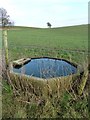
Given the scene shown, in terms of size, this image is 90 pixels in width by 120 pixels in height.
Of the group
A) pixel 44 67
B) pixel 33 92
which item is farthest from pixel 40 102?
pixel 44 67

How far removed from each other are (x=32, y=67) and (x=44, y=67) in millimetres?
560

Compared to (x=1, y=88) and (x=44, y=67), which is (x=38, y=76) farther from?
(x=1, y=88)

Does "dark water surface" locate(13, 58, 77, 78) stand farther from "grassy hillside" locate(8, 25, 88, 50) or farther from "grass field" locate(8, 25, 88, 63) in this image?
"grassy hillside" locate(8, 25, 88, 50)

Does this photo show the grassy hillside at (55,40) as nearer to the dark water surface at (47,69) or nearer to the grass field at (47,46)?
the grass field at (47,46)

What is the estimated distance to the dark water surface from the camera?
6.30 metres

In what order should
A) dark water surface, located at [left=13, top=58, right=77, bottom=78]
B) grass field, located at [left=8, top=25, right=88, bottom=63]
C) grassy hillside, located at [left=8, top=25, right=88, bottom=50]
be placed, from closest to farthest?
dark water surface, located at [left=13, top=58, right=77, bottom=78]
grass field, located at [left=8, top=25, right=88, bottom=63]
grassy hillside, located at [left=8, top=25, right=88, bottom=50]

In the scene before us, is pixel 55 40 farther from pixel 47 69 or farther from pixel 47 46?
pixel 47 69

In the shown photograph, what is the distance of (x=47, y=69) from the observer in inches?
255

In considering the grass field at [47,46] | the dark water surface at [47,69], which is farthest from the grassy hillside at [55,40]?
the dark water surface at [47,69]

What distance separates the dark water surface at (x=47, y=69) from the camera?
20.7 feet

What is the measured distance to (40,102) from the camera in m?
5.63

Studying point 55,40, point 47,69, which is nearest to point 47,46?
point 55,40

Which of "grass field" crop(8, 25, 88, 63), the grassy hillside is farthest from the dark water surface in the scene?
the grassy hillside

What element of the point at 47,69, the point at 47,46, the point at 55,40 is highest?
the point at 55,40
